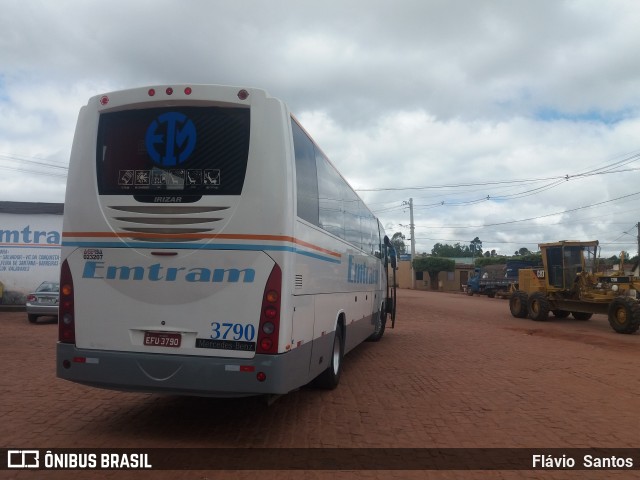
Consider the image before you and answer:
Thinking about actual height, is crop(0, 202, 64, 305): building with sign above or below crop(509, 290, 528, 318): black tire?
above

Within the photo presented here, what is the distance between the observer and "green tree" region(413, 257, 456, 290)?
59834 millimetres

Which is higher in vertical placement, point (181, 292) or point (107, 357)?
point (181, 292)

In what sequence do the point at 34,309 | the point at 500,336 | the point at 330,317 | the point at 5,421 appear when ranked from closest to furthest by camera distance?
1. the point at 5,421
2. the point at 330,317
3. the point at 500,336
4. the point at 34,309

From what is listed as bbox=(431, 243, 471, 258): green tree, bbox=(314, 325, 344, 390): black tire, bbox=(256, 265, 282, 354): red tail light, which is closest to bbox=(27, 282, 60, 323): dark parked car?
bbox=(314, 325, 344, 390): black tire

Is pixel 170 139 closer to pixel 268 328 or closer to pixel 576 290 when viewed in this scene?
pixel 268 328

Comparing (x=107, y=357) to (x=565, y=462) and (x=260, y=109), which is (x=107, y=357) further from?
(x=565, y=462)

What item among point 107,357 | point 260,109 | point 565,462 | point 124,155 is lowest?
point 565,462

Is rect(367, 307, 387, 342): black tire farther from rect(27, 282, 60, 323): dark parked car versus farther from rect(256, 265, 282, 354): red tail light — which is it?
rect(27, 282, 60, 323): dark parked car

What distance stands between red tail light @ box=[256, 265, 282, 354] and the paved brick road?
1.12m

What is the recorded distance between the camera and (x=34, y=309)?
17.1 m

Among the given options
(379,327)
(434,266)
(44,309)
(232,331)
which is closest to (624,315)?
(379,327)

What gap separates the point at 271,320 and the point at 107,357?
5.92 feet

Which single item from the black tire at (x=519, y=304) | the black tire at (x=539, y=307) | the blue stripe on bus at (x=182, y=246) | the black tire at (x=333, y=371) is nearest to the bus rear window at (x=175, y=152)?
the blue stripe on bus at (x=182, y=246)

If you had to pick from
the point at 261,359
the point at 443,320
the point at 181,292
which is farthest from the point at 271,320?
the point at 443,320
